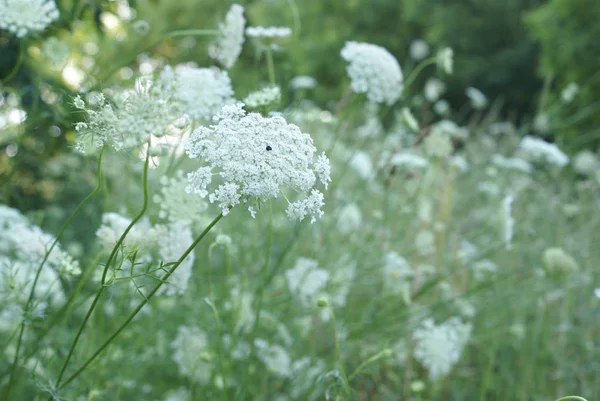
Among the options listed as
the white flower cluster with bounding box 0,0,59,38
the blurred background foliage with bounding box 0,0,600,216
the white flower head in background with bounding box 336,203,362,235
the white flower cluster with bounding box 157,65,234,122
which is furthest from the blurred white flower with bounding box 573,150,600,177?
the white flower cluster with bounding box 0,0,59,38

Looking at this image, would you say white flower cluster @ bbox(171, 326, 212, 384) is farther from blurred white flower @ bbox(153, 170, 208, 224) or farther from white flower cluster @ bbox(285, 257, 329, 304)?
blurred white flower @ bbox(153, 170, 208, 224)

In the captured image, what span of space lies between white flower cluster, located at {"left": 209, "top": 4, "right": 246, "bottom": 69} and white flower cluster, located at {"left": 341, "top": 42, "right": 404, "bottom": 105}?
0.43 meters

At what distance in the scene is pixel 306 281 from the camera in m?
2.87

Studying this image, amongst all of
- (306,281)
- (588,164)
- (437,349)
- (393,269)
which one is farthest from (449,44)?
(437,349)

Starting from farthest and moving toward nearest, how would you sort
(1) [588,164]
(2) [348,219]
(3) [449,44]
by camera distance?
(3) [449,44]
(1) [588,164]
(2) [348,219]

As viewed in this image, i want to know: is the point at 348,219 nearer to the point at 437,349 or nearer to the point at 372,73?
the point at 437,349

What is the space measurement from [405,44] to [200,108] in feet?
52.3

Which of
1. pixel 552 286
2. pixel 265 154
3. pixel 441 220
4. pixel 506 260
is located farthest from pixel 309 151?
pixel 506 260

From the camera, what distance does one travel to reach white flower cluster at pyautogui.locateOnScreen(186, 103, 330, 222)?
1.29 meters

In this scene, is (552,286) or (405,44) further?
(405,44)

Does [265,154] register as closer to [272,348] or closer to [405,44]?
[272,348]

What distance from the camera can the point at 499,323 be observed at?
154 inches

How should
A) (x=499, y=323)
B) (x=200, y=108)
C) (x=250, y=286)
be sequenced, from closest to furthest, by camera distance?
(x=200, y=108), (x=250, y=286), (x=499, y=323)

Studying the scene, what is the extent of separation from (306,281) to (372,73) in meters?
1.06
